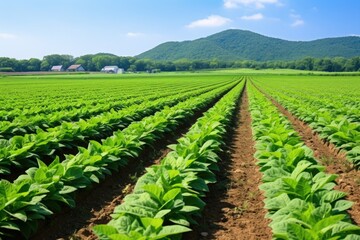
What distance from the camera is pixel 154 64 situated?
148 metres

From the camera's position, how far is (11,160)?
598 cm

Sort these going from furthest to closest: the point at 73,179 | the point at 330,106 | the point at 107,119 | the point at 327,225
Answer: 1. the point at 330,106
2. the point at 107,119
3. the point at 73,179
4. the point at 327,225

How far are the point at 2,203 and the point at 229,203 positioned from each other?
3044 mm

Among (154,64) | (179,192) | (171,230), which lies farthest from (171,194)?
(154,64)

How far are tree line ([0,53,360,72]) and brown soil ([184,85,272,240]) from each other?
134 metres

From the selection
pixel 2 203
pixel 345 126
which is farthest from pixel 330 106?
pixel 2 203

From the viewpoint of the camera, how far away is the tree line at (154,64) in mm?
131000

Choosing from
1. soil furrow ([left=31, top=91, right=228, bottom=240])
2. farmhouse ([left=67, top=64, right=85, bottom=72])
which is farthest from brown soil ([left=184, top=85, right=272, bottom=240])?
farmhouse ([left=67, top=64, right=85, bottom=72])

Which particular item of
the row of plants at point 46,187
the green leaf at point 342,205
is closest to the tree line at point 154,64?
the row of plants at point 46,187

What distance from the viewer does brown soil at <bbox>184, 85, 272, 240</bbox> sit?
4277 mm

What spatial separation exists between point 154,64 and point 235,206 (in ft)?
478

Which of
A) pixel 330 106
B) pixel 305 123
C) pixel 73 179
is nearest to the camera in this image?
pixel 73 179

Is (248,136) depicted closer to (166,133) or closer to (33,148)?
(166,133)

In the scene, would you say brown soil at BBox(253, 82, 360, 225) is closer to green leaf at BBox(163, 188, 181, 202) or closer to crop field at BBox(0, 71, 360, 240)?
crop field at BBox(0, 71, 360, 240)
